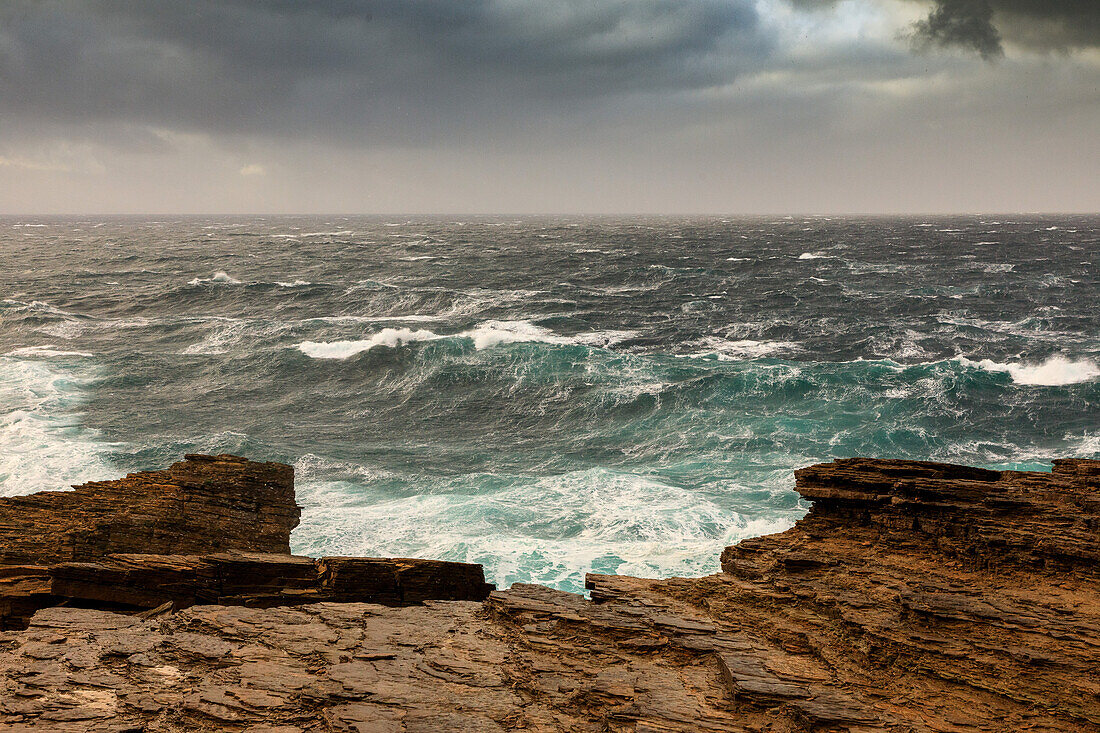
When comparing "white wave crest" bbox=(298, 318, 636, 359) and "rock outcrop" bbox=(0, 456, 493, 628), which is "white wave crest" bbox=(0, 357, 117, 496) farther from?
"white wave crest" bbox=(298, 318, 636, 359)

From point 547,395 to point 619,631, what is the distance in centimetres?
3154

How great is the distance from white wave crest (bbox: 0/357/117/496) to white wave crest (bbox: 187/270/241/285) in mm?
37153

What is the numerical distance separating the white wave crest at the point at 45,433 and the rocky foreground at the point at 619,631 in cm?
1486

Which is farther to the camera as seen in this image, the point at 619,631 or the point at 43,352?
the point at 43,352

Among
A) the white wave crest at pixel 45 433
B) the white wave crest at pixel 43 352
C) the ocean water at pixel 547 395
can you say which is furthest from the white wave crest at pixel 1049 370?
the white wave crest at pixel 43 352

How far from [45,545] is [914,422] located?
3877cm

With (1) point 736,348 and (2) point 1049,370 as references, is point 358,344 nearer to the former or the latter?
(1) point 736,348

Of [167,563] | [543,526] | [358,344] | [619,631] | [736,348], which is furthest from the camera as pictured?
[358,344]

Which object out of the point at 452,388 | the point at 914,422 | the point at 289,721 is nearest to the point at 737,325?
the point at 914,422

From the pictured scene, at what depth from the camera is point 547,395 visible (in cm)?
4269

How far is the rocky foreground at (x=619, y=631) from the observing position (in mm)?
9117

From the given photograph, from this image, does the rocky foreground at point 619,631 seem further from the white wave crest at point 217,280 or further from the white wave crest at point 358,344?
the white wave crest at point 217,280

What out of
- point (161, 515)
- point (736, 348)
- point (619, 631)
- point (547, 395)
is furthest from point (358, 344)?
point (619, 631)

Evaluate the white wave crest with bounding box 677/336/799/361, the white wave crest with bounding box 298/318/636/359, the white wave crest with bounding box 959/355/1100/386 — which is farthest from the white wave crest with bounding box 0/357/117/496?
the white wave crest with bounding box 959/355/1100/386
